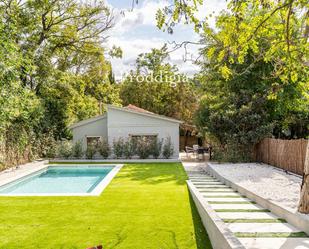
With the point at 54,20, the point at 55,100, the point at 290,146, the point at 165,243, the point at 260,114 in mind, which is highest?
A: the point at 54,20

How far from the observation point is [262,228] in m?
6.59

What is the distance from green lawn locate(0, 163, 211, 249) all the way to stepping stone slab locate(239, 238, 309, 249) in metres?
1.20

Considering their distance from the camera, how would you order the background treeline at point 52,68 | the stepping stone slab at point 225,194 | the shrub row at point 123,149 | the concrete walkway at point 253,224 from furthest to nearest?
the shrub row at point 123,149, the background treeline at point 52,68, the stepping stone slab at point 225,194, the concrete walkway at point 253,224

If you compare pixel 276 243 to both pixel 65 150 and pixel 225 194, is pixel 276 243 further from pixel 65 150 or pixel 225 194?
pixel 65 150

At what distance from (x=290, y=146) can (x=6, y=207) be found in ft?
41.2

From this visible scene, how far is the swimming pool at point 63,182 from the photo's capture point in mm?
13499

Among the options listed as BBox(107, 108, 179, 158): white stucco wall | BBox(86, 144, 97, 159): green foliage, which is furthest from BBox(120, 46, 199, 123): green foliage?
BBox(86, 144, 97, 159): green foliage

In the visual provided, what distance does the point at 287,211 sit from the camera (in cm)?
713

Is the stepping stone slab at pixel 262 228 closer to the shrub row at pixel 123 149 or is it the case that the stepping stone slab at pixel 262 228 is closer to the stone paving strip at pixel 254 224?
the stone paving strip at pixel 254 224

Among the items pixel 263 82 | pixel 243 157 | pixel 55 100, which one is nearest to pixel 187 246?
pixel 243 157

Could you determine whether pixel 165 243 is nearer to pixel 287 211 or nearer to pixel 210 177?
pixel 287 211

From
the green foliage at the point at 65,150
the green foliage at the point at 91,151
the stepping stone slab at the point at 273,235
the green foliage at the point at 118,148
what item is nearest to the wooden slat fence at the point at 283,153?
the stepping stone slab at the point at 273,235

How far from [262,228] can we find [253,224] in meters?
0.33

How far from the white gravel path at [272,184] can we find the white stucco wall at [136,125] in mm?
9066
